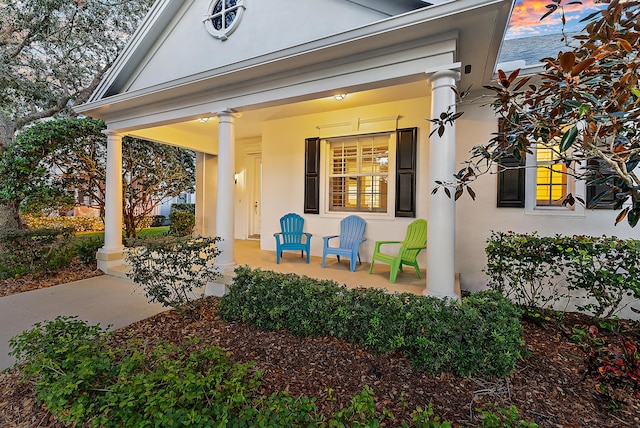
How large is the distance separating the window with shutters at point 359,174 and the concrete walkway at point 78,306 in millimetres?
3439

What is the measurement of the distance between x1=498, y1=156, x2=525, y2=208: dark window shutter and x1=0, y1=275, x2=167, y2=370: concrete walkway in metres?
4.88

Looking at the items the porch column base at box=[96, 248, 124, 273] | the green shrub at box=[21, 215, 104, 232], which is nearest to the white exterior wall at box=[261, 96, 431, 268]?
the porch column base at box=[96, 248, 124, 273]

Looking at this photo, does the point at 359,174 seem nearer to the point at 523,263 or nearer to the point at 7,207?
the point at 523,263

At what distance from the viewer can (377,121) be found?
493cm

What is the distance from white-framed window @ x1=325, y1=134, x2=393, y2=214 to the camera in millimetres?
5098

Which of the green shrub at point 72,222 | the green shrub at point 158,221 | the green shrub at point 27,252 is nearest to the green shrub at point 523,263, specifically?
the green shrub at point 27,252

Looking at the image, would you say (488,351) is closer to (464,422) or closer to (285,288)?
(464,422)

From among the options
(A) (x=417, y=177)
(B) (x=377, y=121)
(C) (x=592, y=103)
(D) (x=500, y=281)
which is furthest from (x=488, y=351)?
(B) (x=377, y=121)

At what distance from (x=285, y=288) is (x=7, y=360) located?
2.60 metres

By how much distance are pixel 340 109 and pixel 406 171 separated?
1.71 meters

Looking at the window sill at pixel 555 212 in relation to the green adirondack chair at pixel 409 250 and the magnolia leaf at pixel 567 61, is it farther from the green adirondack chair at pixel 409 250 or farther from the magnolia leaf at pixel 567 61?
the magnolia leaf at pixel 567 61

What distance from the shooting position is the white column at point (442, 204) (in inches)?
114

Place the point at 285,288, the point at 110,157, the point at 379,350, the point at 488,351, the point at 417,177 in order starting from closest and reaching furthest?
1. the point at 488,351
2. the point at 379,350
3. the point at 285,288
4. the point at 417,177
5. the point at 110,157

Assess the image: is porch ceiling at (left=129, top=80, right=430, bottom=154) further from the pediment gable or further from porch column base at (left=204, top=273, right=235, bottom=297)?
porch column base at (left=204, top=273, right=235, bottom=297)
